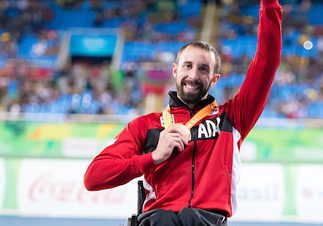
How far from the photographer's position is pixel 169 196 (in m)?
3.00

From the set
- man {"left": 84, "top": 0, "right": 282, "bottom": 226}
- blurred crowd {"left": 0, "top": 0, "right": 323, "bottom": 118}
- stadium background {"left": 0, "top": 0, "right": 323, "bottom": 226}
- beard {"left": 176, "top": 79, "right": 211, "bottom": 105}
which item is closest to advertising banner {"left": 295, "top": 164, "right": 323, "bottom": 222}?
stadium background {"left": 0, "top": 0, "right": 323, "bottom": 226}

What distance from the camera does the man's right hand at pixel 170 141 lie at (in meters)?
2.89

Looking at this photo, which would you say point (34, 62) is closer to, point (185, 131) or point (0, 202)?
point (0, 202)

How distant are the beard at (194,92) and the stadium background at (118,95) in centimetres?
686

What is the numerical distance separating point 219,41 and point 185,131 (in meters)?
18.5

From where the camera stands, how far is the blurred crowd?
53.1ft

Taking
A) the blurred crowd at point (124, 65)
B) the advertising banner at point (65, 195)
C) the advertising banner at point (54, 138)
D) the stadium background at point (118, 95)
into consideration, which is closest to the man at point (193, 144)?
the stadium background at point (118, 95)

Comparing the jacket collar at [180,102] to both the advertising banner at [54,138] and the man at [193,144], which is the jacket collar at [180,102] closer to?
the man at [193,144]

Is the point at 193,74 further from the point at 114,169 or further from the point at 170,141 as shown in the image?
the point at 114,169

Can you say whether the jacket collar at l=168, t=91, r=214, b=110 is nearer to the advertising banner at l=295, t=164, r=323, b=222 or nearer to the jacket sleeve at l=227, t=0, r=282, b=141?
the jacket sleeve at l=227, t=0, r=282, b=141

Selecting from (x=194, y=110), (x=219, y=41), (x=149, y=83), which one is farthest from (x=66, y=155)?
(x=219, y=41)

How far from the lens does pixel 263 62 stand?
3.09 metres

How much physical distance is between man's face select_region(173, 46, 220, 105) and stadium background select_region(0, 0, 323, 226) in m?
6.90

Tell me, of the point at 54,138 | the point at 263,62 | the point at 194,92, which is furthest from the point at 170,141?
the point at 54,138
